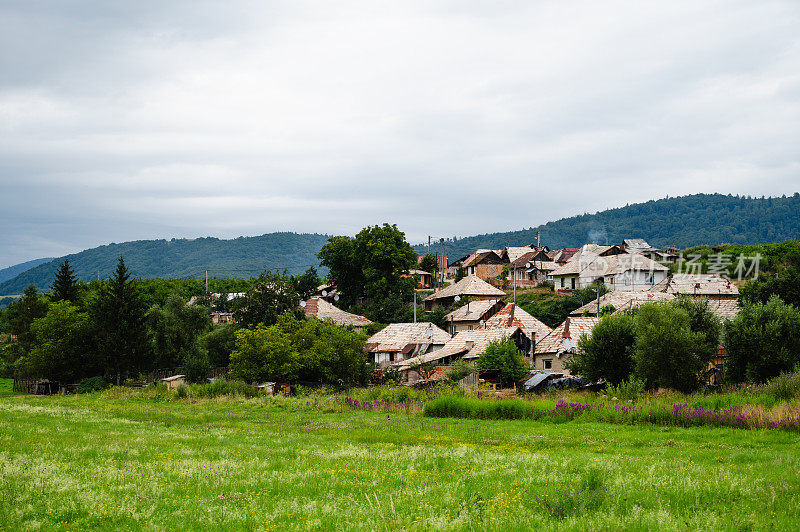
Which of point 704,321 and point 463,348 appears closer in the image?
point 704,321

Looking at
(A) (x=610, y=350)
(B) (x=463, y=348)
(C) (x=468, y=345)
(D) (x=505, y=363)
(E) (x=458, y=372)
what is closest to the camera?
(A) (x=610, y=350)

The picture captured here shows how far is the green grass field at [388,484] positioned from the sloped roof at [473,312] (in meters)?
60.2

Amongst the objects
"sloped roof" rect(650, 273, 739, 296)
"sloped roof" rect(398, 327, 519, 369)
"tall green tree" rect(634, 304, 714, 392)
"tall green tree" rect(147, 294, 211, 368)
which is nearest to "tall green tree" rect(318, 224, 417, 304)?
"tall green tree" rect(147, 294, 211, 368)

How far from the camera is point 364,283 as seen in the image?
340 feet

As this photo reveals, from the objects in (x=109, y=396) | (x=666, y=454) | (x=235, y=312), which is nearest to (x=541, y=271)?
(x=235, y=312)

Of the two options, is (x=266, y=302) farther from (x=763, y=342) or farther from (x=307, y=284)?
(x=763, y=342)

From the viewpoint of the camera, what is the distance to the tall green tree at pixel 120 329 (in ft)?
208

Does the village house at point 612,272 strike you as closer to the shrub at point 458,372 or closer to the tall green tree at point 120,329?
the shrub at point 458,372

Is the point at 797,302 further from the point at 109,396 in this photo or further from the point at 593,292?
the point at 109,396

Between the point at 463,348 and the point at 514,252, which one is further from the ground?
the point at 514,252

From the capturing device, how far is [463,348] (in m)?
59.7

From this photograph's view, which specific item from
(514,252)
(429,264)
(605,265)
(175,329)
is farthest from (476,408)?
(514,252)

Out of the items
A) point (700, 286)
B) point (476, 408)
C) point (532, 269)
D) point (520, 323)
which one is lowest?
point (476, 408)

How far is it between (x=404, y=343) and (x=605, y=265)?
165ft
